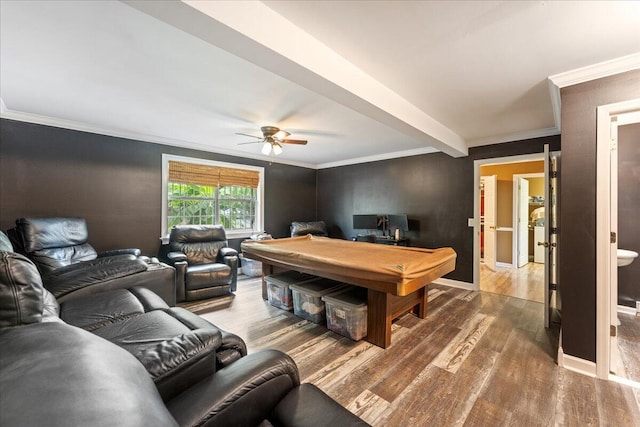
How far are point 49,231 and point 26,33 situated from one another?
236cm

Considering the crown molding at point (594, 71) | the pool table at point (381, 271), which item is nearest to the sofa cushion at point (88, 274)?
the pool table at point (381, 271)

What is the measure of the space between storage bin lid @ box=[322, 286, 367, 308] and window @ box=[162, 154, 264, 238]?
3178mm

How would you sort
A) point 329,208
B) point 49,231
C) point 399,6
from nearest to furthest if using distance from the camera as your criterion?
point 399,6, point 49,231, point 329,208

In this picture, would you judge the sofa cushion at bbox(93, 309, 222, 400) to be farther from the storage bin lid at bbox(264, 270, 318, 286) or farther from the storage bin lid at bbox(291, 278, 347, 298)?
the storage bin lid at bbox(264, 270, 318, 286)

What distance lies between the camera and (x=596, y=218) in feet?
6.58

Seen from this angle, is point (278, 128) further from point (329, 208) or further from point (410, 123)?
point (329, 208)

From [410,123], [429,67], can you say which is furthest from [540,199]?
[429,67]

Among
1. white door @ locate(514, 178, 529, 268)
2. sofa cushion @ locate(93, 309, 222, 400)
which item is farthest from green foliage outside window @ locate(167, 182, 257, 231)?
white door @ locate(514, 178, 529, 268)

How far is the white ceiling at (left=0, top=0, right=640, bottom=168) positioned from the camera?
150 cm

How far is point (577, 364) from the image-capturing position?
2.09m

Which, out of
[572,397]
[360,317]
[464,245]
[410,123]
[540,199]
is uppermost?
[410,123]

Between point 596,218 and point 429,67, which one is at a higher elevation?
point 429,67

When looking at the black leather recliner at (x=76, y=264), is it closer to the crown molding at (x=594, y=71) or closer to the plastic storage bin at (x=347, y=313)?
→ the plastic storage bin at (x=347, y=313)

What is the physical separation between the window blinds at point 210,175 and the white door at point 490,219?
520 cm
